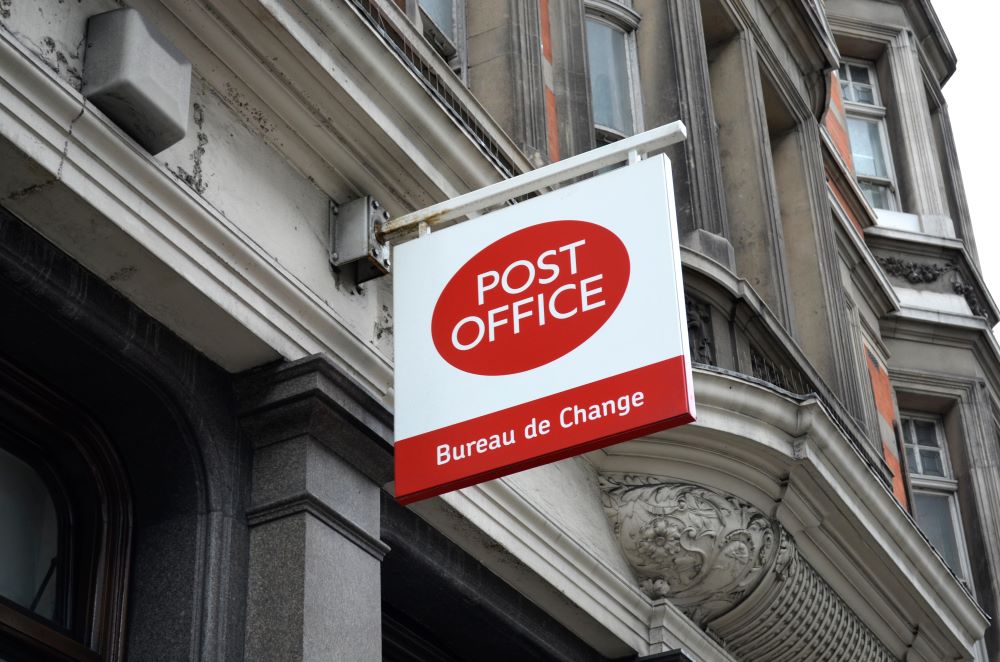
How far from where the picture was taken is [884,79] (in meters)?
20.8

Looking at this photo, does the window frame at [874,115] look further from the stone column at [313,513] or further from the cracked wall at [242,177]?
the stone column at [313,513]

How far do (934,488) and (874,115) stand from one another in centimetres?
511

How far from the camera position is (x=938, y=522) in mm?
17406

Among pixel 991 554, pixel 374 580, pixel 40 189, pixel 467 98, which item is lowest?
pixel 374 580

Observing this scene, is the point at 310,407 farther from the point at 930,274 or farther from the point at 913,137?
the point at 913,137

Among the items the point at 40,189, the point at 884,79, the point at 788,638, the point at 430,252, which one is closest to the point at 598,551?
the point at 788,638

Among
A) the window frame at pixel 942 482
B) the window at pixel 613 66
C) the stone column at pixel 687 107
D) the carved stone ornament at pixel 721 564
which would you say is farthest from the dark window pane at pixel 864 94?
the carved stone ornament at pixel 721 564

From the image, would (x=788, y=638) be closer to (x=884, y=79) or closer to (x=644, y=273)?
(x=644, y=273)

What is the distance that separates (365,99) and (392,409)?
127cm

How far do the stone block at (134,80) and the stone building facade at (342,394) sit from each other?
0.01 m

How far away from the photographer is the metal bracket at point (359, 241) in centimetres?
705

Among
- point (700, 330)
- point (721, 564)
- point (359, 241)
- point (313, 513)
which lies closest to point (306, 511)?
point (313, 513)

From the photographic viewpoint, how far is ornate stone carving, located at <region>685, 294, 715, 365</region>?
32.5 ft

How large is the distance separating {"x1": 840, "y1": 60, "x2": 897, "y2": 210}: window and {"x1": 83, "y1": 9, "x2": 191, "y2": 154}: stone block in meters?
14.6
